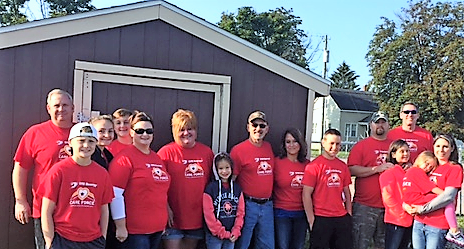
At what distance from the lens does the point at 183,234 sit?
458cm

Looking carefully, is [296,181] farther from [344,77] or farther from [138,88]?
[344,77]

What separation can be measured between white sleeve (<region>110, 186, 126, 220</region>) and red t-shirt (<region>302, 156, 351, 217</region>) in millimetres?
1827

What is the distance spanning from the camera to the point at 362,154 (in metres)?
5.26

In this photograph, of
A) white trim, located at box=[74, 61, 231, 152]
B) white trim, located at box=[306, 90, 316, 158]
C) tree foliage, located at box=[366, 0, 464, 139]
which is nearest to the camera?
white trim, located at box=[74, 61, 231, 152]

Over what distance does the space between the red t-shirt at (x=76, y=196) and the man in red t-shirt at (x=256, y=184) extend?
1.59m

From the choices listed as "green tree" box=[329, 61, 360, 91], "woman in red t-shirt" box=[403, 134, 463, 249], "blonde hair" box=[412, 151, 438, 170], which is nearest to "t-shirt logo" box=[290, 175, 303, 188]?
"woman in red t-shirt" box=[403, 134, 463, 249]

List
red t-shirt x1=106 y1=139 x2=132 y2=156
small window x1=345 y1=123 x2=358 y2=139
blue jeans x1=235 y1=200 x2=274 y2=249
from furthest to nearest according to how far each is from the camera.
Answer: small window x1=345 y1=123 x2=358 y2=139 < blue jeans x1=235 y1=200 x2=274 y2=249 < red t-shirt x1=106 y1=139 x2=132 y2=156

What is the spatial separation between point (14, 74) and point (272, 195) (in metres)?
2.66

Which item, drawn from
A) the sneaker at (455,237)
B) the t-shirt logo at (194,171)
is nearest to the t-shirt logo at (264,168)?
the t-shirt logo at (194,171)

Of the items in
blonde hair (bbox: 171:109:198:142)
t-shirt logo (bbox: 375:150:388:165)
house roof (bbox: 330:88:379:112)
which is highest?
house roof (bbox: 330:88:379:112)

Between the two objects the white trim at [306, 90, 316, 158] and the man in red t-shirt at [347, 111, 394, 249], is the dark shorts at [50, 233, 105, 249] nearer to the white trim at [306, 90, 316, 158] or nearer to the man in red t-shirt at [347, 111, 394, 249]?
the man in red t-shirt at [347, 111, 394, 249]

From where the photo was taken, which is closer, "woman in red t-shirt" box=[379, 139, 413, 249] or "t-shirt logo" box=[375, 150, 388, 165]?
"woman in red t-shirt" box=[379, 139, 413, 249]

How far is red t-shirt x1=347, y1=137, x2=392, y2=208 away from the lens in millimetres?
5184

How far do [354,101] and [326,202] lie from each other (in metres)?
43.2
